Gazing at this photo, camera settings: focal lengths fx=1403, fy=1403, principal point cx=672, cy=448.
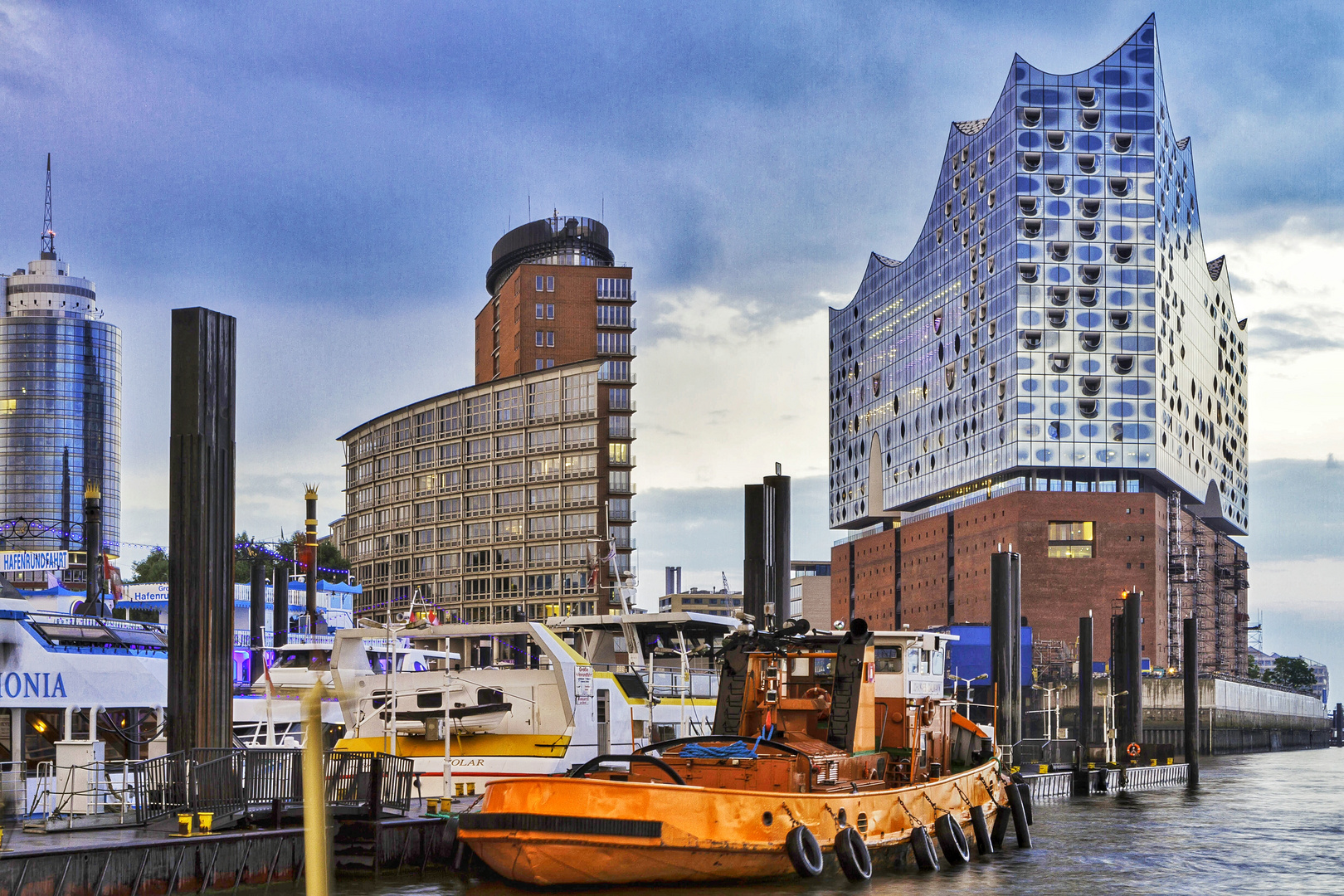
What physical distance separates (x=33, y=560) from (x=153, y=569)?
8703cm

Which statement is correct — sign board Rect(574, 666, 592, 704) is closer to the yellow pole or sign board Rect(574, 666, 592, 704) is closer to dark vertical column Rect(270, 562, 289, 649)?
dark vertical column Rect(270, 562, 289, 649)

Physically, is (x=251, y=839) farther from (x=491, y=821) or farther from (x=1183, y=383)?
(x=1183, y=383)

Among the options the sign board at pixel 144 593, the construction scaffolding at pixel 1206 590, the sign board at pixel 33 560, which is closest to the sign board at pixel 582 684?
the sign board at pixel 33 560

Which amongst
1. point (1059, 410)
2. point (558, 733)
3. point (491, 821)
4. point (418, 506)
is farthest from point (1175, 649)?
point (491, 821)

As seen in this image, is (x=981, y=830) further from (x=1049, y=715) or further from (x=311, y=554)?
(x=1049, y=715)

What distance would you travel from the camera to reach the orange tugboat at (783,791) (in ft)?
72.5

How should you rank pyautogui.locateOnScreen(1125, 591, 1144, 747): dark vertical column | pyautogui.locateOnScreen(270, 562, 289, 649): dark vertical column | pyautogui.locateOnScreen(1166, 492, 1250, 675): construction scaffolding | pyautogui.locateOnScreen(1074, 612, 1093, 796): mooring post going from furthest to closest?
pyautogui.locateOnScreen(1166, 492, 1250, 675): construction scaffolding
pyautogui.locateOnScreen(1125, 591, 1144, 747): dark vertical column
pyautogui.locateOnScreen(270, 562, 289, 649): dark vertical column
pyautogui.locateOnScreen(1074, 612, 1093, 796): mooring post

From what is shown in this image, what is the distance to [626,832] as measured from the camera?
21938 millimetres

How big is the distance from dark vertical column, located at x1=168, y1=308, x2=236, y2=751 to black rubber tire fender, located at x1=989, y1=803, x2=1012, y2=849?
1773cm

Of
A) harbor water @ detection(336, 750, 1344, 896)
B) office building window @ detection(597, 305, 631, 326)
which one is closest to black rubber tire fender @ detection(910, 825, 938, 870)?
harbor water @ detection(336, 750, 1344, 896)

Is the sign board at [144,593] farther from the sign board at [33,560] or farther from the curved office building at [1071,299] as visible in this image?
the curved office building at [1071,299]

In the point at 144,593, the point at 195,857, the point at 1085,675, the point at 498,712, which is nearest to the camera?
the point at 195,857

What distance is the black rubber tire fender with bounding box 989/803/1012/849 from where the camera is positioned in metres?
32.7

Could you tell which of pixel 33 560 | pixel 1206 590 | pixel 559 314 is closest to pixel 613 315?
pixel 559 314
